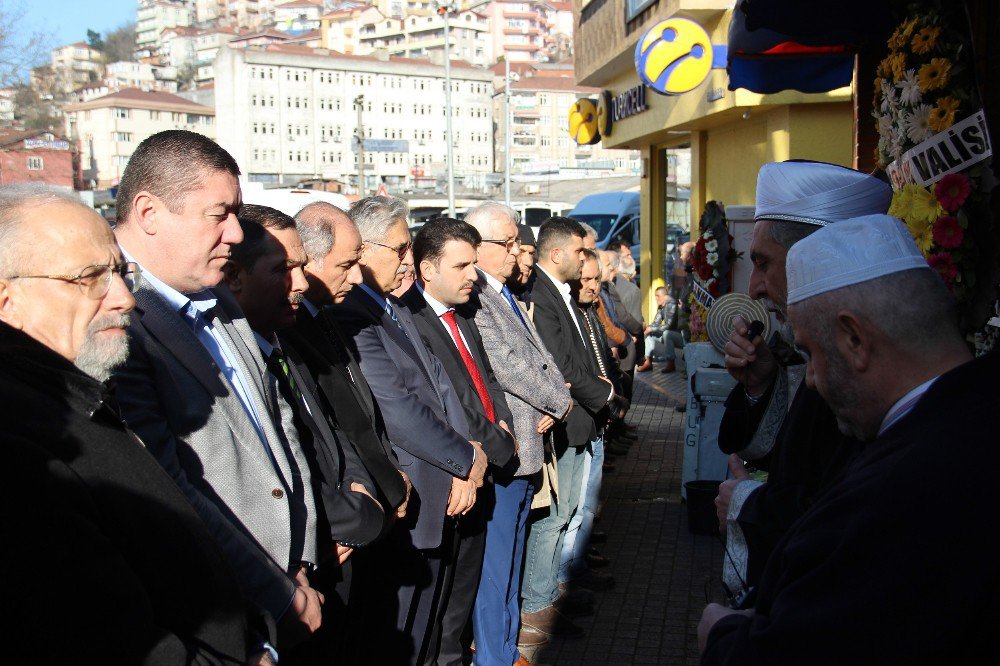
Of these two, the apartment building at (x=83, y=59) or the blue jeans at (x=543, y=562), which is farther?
the apartment building at (x=83, y=59)

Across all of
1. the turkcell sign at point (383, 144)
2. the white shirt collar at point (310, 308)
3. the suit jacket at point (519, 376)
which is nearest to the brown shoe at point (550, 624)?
the suit jacket at point (519, 376)

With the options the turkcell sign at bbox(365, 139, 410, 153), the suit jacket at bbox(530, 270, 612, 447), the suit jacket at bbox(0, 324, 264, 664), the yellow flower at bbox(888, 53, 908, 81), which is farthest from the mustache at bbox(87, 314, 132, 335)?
the turkcell sign at bbox(365, 139, 410, 153)

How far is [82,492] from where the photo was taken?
175 centimetres

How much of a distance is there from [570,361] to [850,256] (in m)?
3.96

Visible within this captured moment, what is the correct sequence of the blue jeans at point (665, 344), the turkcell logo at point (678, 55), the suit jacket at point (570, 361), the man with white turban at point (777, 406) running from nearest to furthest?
1. the man with white turban at point (777, 406)
2. the suit jacket at point (570, 361)
3. the turkcell logo at point (678, 55)
4. the blue jeans at point (665, 344)

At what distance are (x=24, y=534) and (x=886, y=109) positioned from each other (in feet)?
12.4

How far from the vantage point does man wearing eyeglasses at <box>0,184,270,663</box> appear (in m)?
1.63

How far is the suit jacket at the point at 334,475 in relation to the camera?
126 inches

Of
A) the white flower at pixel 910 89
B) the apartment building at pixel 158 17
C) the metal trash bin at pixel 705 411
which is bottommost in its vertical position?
the metal trash bin at pixel 705 411

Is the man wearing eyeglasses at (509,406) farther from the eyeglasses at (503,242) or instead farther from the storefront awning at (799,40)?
the storefront awning at (799,40)

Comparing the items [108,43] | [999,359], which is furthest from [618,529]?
[108,43]

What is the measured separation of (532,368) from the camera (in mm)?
5152

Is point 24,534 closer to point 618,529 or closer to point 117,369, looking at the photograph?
point 117,369

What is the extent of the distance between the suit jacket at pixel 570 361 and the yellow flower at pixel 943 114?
2656mm
